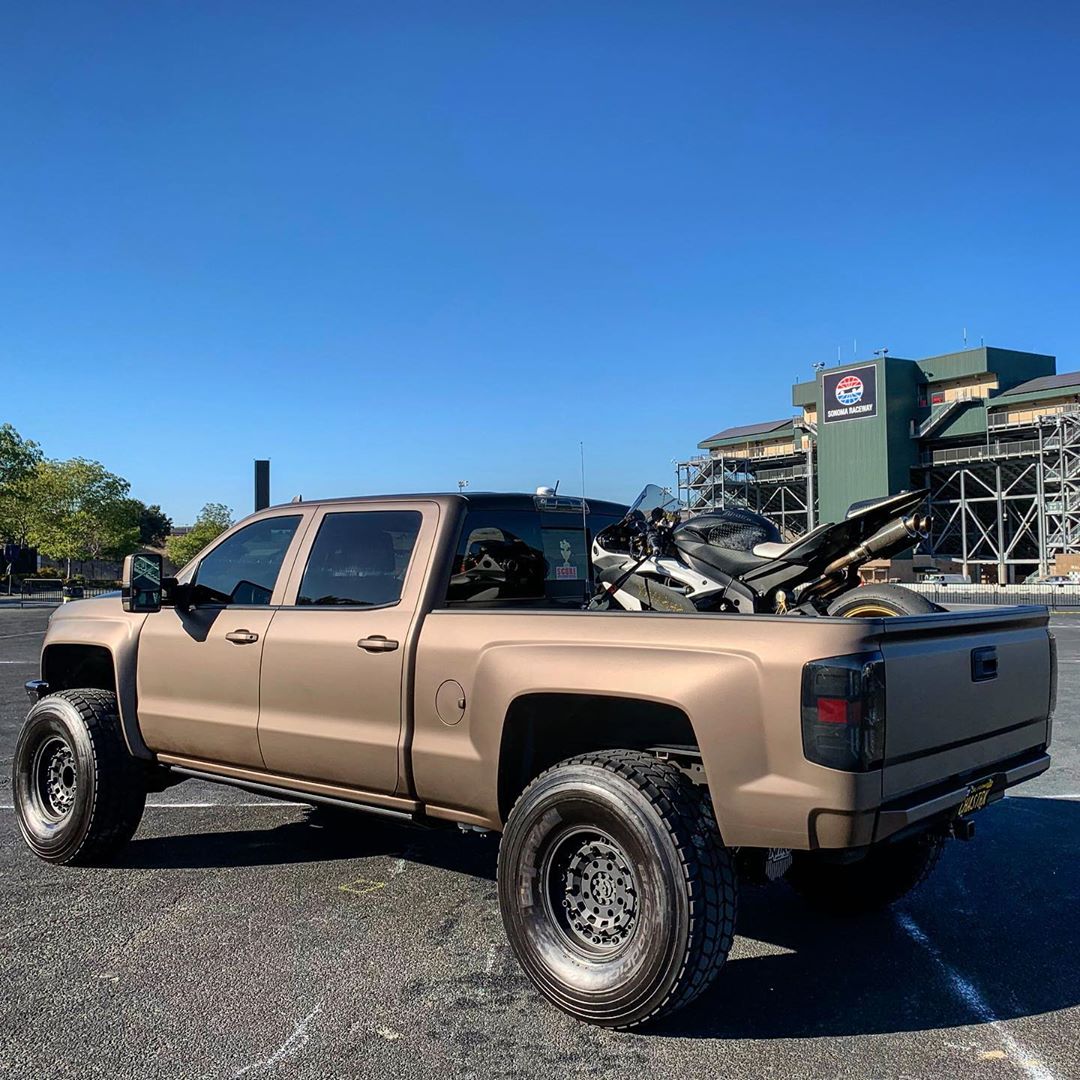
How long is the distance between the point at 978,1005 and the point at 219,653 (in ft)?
12.2

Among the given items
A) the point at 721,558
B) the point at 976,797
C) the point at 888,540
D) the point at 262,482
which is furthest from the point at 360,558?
the point at 262,482

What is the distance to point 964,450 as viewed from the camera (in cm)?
5784

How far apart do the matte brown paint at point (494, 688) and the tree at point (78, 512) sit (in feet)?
232

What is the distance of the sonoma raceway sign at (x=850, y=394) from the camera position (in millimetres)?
58625

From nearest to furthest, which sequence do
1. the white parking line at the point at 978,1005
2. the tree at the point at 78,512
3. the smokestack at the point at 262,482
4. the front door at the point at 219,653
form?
the white parking line at the point at 978,1005, the front door at the point at 219,653, the smokestack at the point at 262,482, the tree at the point at 78,512

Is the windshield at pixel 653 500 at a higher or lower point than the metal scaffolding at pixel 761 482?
lower

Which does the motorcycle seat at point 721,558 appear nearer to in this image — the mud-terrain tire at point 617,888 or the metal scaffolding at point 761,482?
the mud-terrain tire at point 617,888

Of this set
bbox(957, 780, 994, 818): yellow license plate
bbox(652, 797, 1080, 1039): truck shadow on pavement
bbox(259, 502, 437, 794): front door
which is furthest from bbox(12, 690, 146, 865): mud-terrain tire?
bbox(957, 780, 994, 818): yellow license plate

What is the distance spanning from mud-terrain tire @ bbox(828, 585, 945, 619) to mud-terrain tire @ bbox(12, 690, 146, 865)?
13.5ft

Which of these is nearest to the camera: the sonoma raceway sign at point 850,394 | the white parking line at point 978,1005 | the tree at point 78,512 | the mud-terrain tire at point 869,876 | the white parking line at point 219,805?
the white parking line at point 978,1005

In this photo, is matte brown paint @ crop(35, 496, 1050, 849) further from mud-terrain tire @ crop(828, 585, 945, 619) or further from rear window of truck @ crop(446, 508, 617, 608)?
mud-terrain tire @ crop(828, 585, 945, 619)

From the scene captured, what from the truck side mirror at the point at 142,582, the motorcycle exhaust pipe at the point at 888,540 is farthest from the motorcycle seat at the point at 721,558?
the truck side mirror at the point at 142,582

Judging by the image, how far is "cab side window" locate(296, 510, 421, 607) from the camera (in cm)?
450

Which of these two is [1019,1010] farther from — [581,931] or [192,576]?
[192,576]
